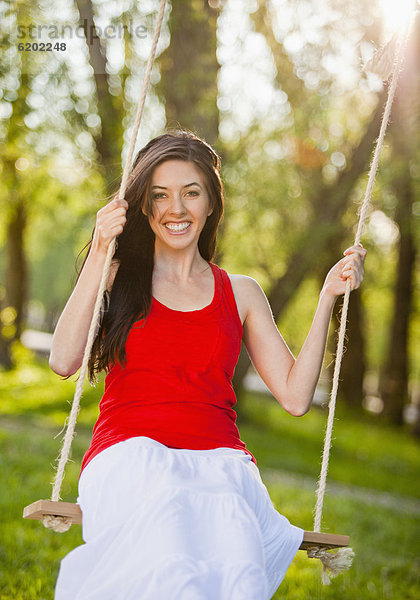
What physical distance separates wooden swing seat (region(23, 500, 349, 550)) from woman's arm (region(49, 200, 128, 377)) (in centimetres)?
48

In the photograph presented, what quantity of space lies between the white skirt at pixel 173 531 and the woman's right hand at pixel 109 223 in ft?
2.17

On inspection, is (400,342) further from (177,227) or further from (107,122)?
(177,227)

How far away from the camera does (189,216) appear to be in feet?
8.64

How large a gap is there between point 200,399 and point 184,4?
5365 millimetres

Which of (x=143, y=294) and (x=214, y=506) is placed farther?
(x=143, y=294)

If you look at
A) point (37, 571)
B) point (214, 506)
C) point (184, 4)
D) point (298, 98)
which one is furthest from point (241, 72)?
point (214, 506)

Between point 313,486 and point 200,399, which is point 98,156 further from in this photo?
point 200,399

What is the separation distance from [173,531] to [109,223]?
1022 millimetres

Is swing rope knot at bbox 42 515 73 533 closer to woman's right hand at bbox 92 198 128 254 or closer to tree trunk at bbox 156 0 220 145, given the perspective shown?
woman's right hand at bbox 92 198 128 254

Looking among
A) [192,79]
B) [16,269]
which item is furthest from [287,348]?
[16,269]

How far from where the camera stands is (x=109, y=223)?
241cm

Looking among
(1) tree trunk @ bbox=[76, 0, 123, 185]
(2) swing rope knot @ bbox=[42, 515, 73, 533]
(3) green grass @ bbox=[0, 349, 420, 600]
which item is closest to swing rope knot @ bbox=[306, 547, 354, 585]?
(2) swing rope knot @ bbox=[42, 515, 73, 533]

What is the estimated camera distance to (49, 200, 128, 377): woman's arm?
7.93 ft

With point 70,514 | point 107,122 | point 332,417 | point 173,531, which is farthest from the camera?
point 107,122
